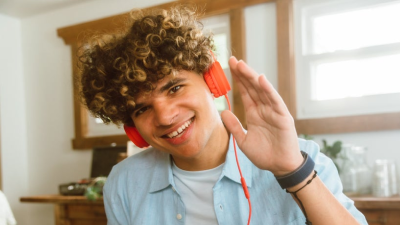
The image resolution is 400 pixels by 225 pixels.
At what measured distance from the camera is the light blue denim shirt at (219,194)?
1.09m

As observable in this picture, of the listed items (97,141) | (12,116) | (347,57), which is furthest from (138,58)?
(12,116)

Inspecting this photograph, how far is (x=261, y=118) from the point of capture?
35.7 inches

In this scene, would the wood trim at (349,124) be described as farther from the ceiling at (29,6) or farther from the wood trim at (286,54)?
the ceiling at (29,6)

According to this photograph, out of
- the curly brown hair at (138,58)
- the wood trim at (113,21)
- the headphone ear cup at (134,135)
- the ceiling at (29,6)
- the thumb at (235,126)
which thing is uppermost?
the ceiling at (29,6)

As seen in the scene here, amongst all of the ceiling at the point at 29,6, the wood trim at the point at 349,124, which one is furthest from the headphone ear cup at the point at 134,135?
the ceiling at the point at 29,6

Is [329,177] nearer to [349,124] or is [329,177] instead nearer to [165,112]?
[165,112]

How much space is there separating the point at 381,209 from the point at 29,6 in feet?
10.7

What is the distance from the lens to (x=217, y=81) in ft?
3.77

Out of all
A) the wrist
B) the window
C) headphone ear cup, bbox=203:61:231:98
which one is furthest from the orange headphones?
the window

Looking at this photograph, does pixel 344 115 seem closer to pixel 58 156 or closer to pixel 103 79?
pixel 103 79

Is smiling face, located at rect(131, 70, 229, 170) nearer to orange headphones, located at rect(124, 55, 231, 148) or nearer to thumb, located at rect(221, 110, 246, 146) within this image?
orange headphones, located at rect(124, 55, 231, 148)

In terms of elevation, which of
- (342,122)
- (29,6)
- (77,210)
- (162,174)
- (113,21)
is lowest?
(77,210)

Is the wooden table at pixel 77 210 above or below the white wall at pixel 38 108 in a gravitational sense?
below

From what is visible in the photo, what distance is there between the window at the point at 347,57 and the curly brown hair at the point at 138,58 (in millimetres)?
1378
